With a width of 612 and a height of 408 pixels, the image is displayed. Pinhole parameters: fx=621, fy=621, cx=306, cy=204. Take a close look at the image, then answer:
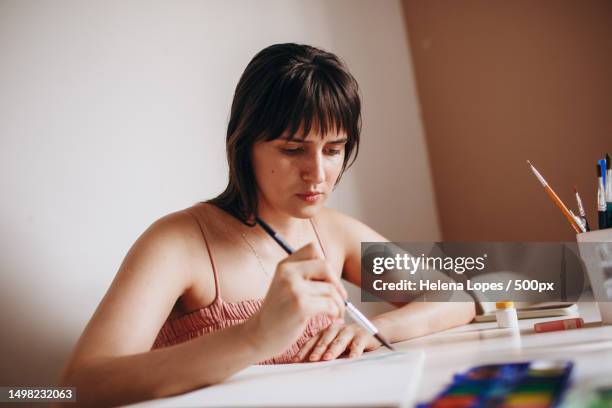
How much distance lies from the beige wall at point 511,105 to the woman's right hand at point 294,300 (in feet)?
3.49

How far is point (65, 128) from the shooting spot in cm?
111

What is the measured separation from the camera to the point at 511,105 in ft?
5.61

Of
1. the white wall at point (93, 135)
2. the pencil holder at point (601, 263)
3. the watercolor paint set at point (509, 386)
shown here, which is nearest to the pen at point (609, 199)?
the pencil holder at point (601, 263)

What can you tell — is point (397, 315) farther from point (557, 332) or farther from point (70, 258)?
point (70, 258)

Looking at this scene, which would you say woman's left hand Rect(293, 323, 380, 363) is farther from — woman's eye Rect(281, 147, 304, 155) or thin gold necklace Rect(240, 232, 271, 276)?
woman's eye Rect(281, 147, 304, 155)

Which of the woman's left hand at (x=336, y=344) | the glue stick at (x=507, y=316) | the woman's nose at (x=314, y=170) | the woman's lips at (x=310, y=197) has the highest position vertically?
the woman's nose at (x=314, y=170)

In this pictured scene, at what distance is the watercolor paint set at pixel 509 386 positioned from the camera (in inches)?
21.3

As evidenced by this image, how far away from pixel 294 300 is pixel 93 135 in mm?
626

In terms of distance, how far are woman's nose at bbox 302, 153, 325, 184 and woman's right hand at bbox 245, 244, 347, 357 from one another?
0.94ft

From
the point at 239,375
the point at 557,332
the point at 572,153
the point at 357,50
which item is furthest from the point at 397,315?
the point at 357,50

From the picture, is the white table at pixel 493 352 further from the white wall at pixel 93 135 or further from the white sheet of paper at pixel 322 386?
the white wall at pixel 93 135

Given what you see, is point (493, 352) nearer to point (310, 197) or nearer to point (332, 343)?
point (332, 343)

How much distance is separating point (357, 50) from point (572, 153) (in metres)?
0.65

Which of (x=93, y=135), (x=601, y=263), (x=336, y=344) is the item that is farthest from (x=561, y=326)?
(x=93, y=135)
